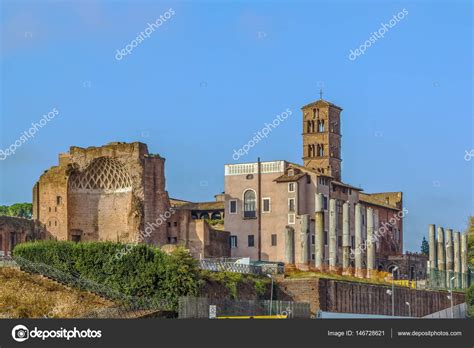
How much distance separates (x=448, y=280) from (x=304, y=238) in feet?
57.6

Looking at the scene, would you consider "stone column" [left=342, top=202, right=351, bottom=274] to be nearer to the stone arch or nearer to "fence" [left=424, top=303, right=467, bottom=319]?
"fence" [left=424, top=303, right=467, bottom=319]

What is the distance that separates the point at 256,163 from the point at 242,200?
3.62 m

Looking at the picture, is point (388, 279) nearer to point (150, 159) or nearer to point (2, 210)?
point (150, 159)

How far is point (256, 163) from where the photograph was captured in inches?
4306

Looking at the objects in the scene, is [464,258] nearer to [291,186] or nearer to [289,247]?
[291,186]

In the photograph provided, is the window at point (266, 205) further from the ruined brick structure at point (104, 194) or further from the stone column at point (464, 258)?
the stone column at point (464, 258)

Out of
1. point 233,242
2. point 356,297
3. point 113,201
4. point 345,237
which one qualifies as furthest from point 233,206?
point 356,297

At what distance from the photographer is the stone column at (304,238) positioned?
320 feet

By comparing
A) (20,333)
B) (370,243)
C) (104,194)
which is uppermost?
(104,194)

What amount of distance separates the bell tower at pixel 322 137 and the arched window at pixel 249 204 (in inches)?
1083

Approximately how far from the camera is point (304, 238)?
98812mm

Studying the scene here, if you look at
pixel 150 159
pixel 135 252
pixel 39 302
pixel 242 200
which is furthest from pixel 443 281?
pixel 39 302

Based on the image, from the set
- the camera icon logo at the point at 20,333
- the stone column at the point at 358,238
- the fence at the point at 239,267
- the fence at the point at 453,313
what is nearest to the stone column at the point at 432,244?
the stone column at the point at 358,238

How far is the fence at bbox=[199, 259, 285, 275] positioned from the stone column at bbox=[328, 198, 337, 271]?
973 centimetres
